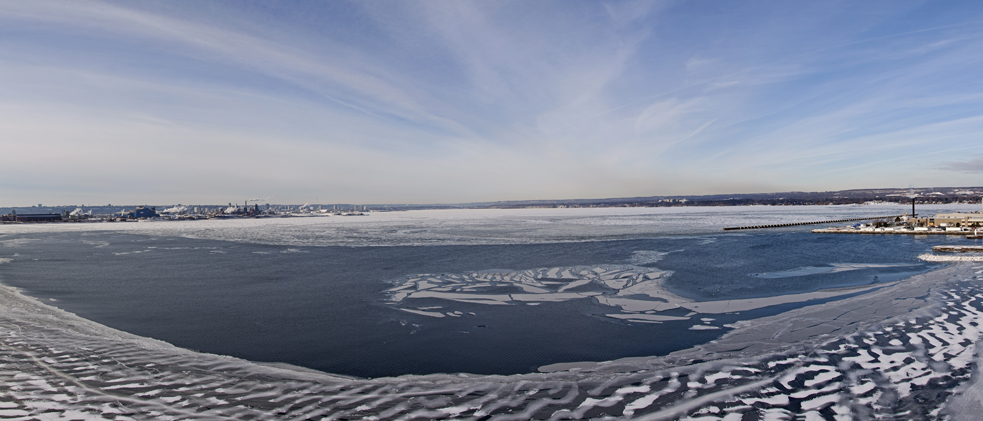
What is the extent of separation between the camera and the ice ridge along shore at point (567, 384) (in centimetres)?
419

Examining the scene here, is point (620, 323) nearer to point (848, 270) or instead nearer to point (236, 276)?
point (848, 270)

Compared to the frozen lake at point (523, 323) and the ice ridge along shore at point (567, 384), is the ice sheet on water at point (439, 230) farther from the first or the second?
the ice ridge along shore at point (567, 384)

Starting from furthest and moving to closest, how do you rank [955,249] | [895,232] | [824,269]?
[895,232], [955,249], [824,269]

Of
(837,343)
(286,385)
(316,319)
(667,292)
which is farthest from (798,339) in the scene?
(316,319)

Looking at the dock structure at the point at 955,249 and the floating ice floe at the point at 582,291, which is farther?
the dock structure at the point at 955,249

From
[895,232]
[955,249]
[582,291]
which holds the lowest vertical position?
[895,232]

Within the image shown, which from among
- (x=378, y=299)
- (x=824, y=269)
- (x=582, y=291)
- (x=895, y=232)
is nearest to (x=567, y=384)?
(x=582, y=291)

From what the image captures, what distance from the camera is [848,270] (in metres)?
13.0

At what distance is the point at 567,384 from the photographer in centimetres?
488

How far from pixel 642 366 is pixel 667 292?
4.97 m

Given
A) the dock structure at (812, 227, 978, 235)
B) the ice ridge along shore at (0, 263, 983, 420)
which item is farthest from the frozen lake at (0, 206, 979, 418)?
the dock structure at (812, 227, 978, 235)

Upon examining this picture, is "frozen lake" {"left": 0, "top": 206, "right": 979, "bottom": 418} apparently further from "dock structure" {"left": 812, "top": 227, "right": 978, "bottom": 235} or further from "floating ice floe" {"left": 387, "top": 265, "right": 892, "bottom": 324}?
"dock structure" {"left": 812, "top": 227, "right": 978, "bottom": 235}

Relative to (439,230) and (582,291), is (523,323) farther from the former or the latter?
(439,230)

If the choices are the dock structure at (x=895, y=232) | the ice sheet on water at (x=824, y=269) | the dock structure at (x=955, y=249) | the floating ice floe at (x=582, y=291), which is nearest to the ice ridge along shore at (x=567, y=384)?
the floating ice floe at (x=582, y=291)
